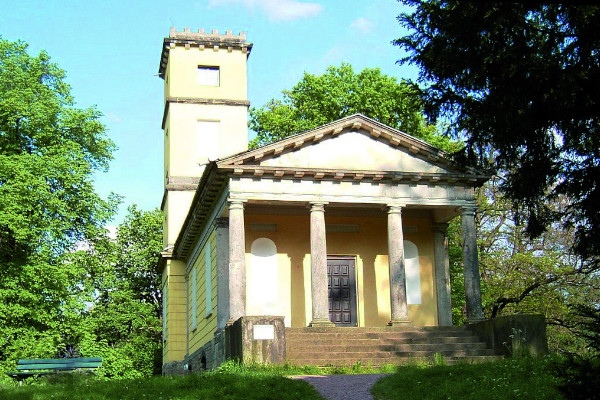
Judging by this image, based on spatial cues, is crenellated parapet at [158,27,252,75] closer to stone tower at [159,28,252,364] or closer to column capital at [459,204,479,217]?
stone tower at [159,28,252,364]

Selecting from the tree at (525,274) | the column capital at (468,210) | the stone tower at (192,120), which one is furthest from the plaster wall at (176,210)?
the column capital at (468,210)

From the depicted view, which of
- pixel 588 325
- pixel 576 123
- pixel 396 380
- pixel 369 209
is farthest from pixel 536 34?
pixel 369 209

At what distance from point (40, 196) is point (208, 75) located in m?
9.40

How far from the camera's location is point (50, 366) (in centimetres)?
1964

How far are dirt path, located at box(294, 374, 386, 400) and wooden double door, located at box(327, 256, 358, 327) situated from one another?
9.40 metres

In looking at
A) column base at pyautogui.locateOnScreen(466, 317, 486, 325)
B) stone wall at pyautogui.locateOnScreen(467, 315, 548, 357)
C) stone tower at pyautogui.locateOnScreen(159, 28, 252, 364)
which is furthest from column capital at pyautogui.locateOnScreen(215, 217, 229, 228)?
stone tower at pyautogui.locateOnScreen(159, 28, 252, 364)

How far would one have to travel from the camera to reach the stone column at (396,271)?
22.7 meters

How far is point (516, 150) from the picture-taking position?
37.0 feet

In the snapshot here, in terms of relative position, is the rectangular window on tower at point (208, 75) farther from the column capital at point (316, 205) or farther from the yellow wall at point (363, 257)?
the column capital at point (316, 205)

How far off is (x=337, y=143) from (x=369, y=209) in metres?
3.15

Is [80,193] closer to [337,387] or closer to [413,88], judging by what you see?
[337,387]

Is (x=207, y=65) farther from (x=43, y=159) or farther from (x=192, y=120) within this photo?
(x=43, y=159)

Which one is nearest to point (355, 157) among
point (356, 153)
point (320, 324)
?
point (356, 153)

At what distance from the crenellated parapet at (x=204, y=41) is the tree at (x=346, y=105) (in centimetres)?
527
